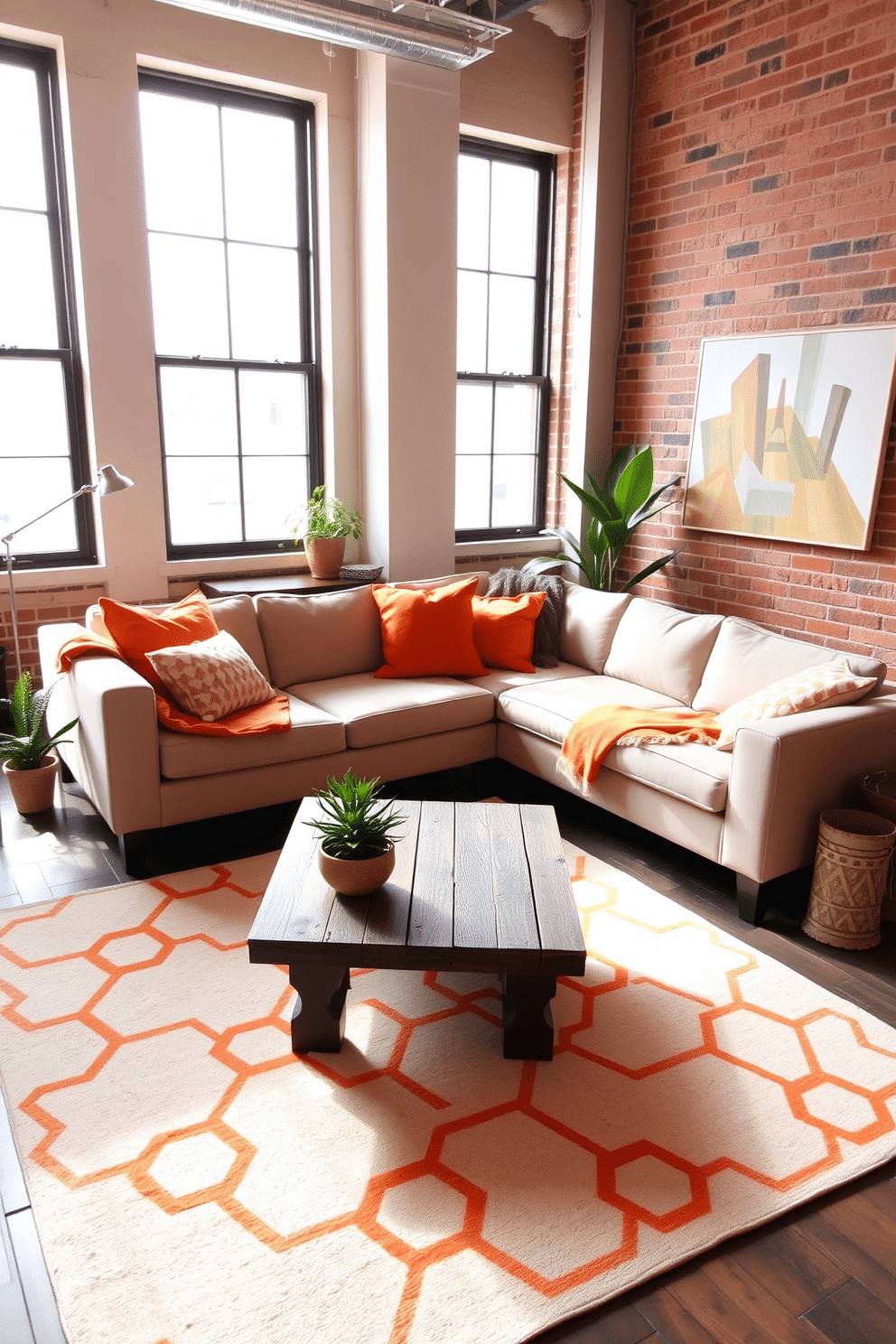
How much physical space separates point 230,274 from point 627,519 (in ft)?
7.81

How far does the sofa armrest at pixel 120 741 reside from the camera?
3102 millimetres

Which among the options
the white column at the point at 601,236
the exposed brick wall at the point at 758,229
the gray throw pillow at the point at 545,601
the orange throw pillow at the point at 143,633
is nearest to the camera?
the orange throw pillow at the point at 143,633

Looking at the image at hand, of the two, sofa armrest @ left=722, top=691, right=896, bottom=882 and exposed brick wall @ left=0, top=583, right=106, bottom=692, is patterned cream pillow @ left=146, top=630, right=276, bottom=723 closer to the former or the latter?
exposed brick wall @ left=0, top=583, right=106, bottom=692

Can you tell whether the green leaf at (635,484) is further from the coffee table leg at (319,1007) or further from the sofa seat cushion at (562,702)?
the coffee table leg at (319,1007)

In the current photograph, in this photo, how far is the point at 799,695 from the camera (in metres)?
3.16

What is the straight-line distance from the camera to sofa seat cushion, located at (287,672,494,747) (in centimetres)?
365

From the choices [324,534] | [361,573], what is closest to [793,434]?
[361,573]

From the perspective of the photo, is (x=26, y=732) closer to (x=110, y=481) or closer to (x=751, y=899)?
(x=110, y=481)

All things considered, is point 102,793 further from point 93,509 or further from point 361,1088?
point 93,509

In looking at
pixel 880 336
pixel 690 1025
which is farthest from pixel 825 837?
pixel 880 336

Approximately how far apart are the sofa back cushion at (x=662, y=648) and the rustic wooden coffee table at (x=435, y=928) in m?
1.46

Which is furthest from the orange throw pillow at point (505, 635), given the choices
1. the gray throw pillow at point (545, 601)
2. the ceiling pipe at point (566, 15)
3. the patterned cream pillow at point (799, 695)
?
the ceiling pipe at point (566, 15)

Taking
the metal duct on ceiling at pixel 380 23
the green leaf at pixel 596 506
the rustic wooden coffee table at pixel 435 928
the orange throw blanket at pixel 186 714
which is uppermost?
the metal duct on ceiling at pixel 380 23

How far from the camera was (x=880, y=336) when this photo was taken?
398 cm
